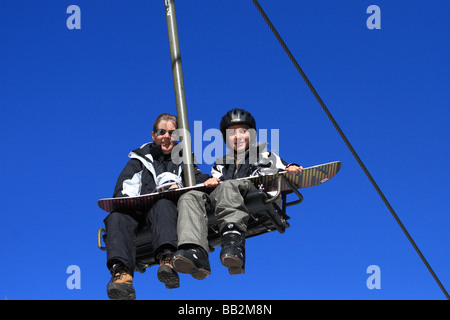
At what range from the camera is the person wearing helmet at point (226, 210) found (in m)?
5.58

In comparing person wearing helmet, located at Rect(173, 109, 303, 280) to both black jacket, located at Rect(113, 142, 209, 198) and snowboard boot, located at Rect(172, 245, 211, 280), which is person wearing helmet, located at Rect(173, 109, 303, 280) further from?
black jacket, located at Rect(113, 142, 209, 198)

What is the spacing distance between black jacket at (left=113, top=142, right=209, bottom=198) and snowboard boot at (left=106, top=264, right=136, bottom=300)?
836 mm

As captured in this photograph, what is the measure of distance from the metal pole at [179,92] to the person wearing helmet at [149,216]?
277 mm

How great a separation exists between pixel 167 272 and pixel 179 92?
1931 millimetres

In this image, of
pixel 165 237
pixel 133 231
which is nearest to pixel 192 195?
pixel 165 237

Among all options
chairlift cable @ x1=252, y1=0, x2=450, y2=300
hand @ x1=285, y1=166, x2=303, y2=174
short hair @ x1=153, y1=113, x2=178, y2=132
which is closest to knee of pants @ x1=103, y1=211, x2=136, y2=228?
short hair @ x1=153, y1=113, x2=178, y2=132

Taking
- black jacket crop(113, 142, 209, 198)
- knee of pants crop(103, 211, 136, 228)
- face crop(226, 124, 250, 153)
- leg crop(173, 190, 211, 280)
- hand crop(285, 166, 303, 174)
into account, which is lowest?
leg crop(173, 190, 211, 280)

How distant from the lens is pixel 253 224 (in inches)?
247

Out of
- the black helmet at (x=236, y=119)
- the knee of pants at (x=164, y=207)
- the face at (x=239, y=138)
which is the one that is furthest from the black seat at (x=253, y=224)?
the black helmet at (x=236, y=119)

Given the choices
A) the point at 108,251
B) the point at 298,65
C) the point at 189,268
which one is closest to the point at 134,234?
the point at 108,251

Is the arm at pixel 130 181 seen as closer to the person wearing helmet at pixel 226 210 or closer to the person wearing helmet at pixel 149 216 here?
the person wearing helmet at pixel 149 216

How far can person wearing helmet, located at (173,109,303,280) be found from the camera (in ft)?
18.3
